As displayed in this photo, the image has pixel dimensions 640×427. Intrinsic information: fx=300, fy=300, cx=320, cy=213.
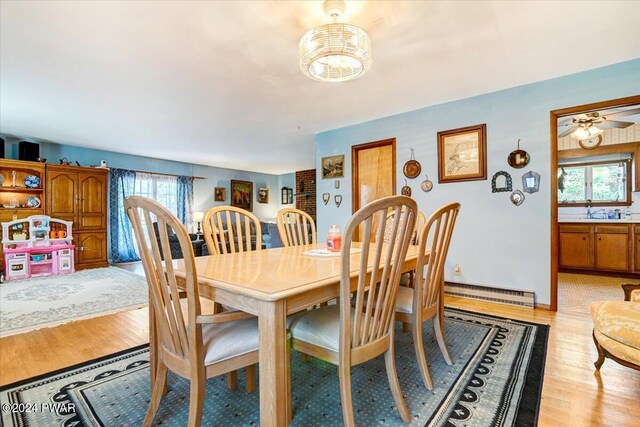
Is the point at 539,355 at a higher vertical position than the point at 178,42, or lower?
lower

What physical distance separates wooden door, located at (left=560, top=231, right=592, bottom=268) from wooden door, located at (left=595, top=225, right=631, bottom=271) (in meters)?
0.11

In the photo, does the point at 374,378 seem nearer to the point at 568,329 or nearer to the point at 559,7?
the point at 568,329

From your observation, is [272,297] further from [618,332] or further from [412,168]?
[412,168]

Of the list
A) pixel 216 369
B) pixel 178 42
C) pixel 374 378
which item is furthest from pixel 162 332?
pixel 178 42

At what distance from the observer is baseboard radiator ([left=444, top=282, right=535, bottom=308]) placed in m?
3.09

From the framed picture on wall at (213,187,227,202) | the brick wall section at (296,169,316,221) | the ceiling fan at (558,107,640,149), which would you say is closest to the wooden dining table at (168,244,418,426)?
the ceiling fan at (558,107,640,149)

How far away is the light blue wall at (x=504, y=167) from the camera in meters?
2.88

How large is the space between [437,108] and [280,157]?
413cm

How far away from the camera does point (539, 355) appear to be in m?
2.01

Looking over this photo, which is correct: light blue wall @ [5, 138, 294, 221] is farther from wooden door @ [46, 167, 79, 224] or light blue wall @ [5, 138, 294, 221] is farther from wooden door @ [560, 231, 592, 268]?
wooden door @ [560, 231, 592, 268]

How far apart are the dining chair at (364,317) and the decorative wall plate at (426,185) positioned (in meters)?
2.64

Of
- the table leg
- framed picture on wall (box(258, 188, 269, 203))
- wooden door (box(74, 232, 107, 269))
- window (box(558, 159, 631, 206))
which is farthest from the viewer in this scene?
framed picture on wall (box(258, 188, 269, 203))

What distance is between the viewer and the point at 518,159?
10.3 feet

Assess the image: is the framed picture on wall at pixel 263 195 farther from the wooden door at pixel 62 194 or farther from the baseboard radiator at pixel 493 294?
the baseboard radiator at pixel 493 294
